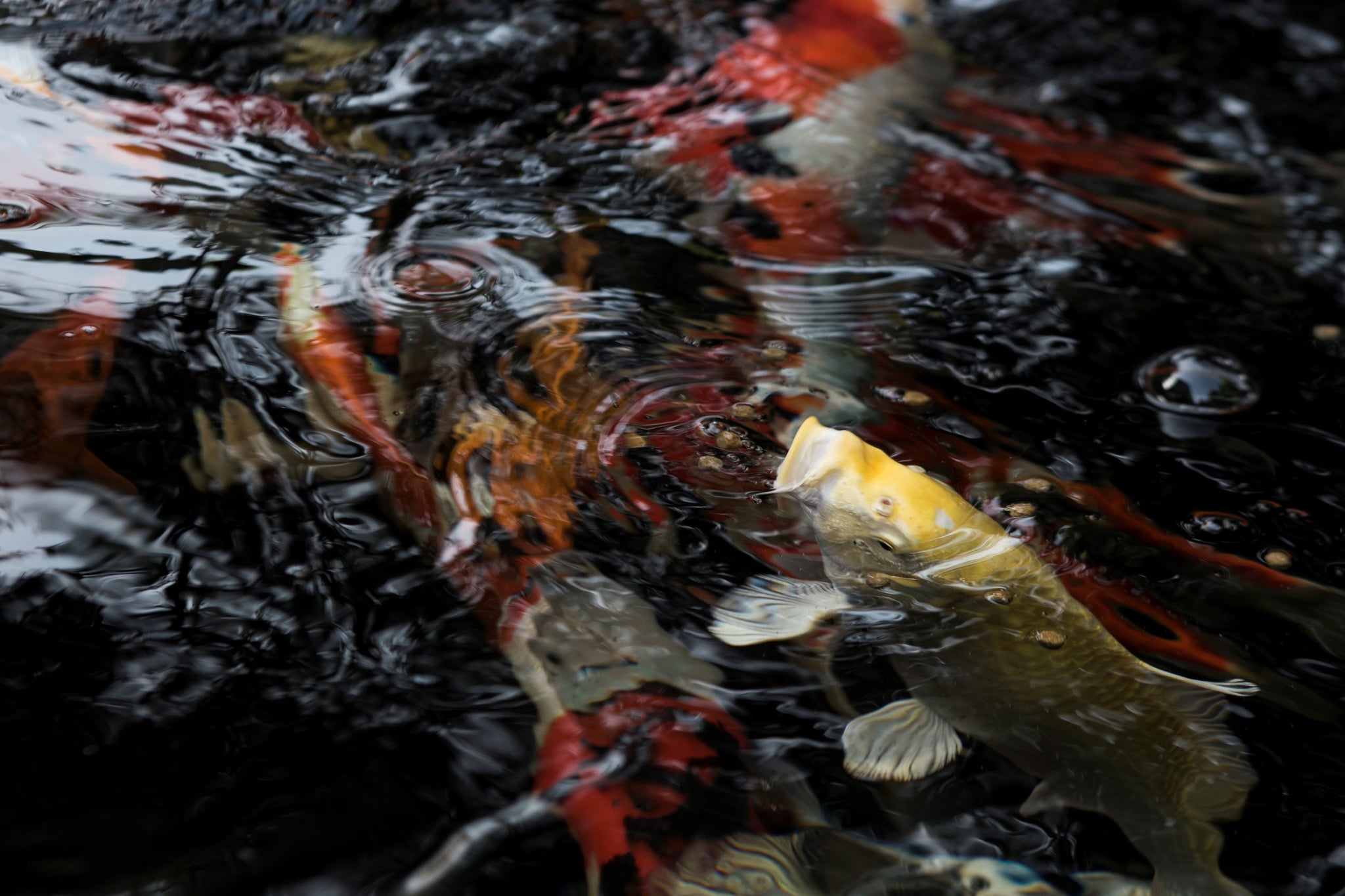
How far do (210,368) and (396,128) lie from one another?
1001 millimetres

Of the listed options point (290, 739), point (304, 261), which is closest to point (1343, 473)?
point (290, 739)

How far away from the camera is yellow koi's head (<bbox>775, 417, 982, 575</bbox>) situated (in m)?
1.47

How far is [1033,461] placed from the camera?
5.57 ft

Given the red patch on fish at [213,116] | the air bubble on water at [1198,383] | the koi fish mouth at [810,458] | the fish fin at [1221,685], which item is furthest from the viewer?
the red patch on fish at [213,116]

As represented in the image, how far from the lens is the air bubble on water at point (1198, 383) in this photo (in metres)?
1.91

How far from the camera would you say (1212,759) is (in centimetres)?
131

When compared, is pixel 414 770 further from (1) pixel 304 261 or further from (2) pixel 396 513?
(1) pixel 304 261

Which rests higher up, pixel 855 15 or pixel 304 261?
pixel 855 15

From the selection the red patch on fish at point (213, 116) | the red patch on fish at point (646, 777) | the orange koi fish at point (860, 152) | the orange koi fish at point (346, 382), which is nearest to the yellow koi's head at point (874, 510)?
the red patch on fish at point (646, 777)

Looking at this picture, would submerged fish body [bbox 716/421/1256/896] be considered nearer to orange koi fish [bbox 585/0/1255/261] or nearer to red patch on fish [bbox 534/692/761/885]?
red patch on fish [bbox 534/692/761/885]

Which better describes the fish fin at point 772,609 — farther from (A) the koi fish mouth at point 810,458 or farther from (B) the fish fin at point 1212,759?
(B) the fish fin at point 1212,759

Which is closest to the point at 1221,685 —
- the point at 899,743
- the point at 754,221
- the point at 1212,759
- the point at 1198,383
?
the point at 1212,759

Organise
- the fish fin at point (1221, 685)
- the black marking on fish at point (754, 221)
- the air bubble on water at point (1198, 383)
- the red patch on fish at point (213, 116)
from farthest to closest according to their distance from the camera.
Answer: the black marking on fish at point (754, 221), the red patch on fish at point (213, 116), the air bubble on water at point (1198, 383), the fish fin at point (1221, 685)

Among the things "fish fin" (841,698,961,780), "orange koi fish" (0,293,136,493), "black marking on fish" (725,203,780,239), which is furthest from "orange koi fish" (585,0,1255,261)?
"orange koi fish" (0,293,136,493)
